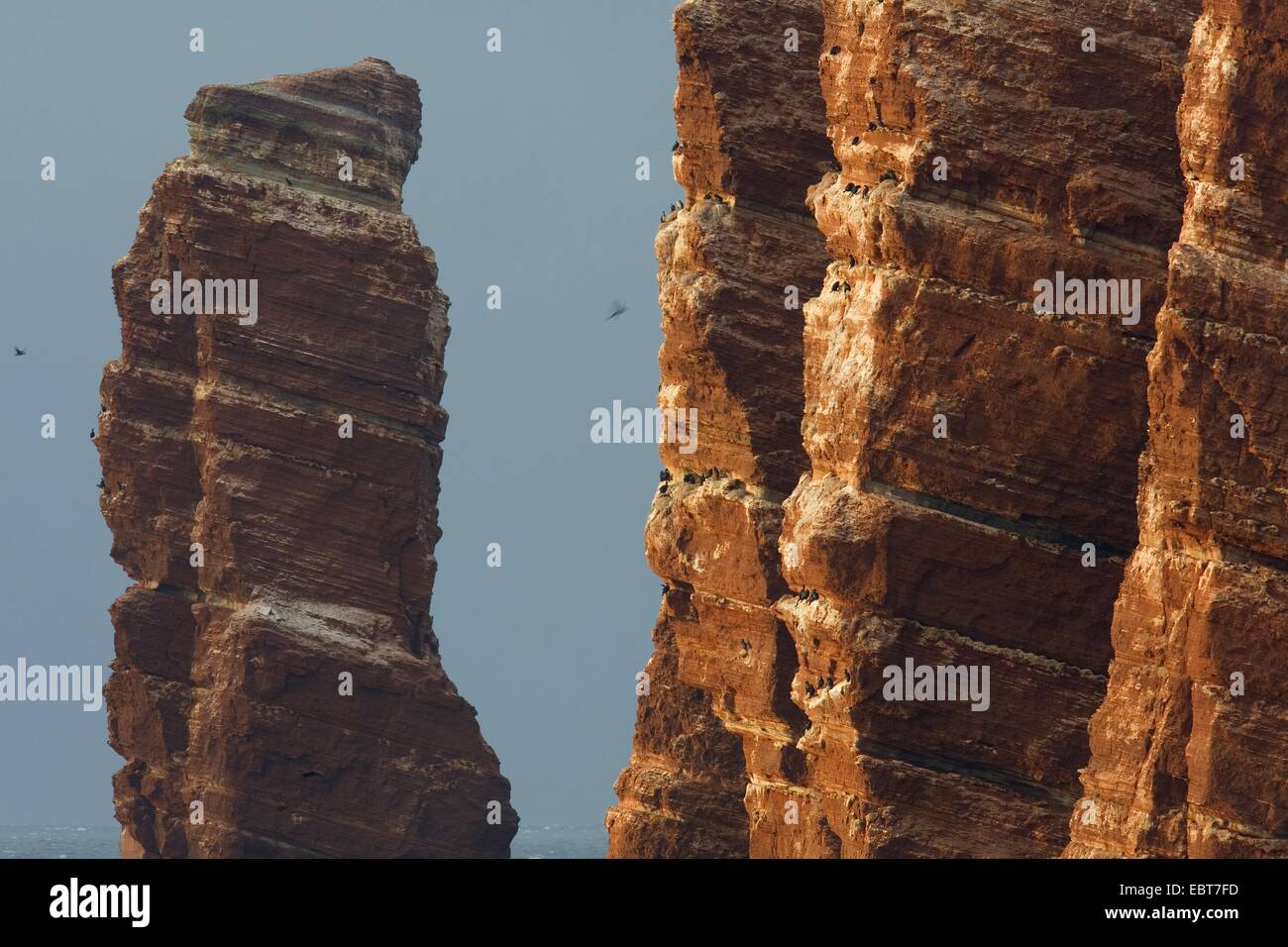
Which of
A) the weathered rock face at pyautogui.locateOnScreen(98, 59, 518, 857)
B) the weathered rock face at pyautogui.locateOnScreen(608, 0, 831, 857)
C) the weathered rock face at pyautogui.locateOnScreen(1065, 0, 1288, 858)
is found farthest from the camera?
the weathered rock face at pyautogui.locateOnScreen(98, 59, 518, 857)

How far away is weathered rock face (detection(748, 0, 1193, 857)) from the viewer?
50156mm

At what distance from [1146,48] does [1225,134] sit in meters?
7.02

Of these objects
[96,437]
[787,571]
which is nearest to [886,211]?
[787,571]

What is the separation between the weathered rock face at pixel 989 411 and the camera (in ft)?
165

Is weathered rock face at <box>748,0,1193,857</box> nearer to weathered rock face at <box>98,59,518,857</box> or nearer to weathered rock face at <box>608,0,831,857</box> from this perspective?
weathered rock face at <box>608,0,831,857</box>

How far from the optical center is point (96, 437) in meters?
77.9

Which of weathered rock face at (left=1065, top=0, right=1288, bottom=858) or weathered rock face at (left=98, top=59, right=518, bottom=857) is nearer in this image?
weathered rock face at (left=1065, top=0, right=1288, bottom=858)

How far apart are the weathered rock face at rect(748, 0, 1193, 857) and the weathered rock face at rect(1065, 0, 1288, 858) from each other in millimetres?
5658

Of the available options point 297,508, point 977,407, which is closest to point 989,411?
point 977,407

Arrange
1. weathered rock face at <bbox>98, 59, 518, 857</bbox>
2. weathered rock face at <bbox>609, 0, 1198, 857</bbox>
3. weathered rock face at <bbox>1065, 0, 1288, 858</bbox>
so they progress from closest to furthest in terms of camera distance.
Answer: weathered rock face at <bbox>1065, 0, 1288, 858</bbox> → weathered rock face at <bbox>609, 0, 1198, 857</bbox> → weathered rock face at <bbox>98, 59, 518, 857</bbox>

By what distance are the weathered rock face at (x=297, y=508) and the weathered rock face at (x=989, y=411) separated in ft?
76.2

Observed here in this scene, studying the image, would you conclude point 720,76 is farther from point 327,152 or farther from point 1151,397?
point 1151,397

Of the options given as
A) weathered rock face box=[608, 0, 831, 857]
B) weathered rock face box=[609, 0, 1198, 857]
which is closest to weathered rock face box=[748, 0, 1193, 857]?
weathered rock face box=[609, 0, 1198, 857]

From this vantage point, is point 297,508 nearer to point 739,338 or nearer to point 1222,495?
point 739,338
